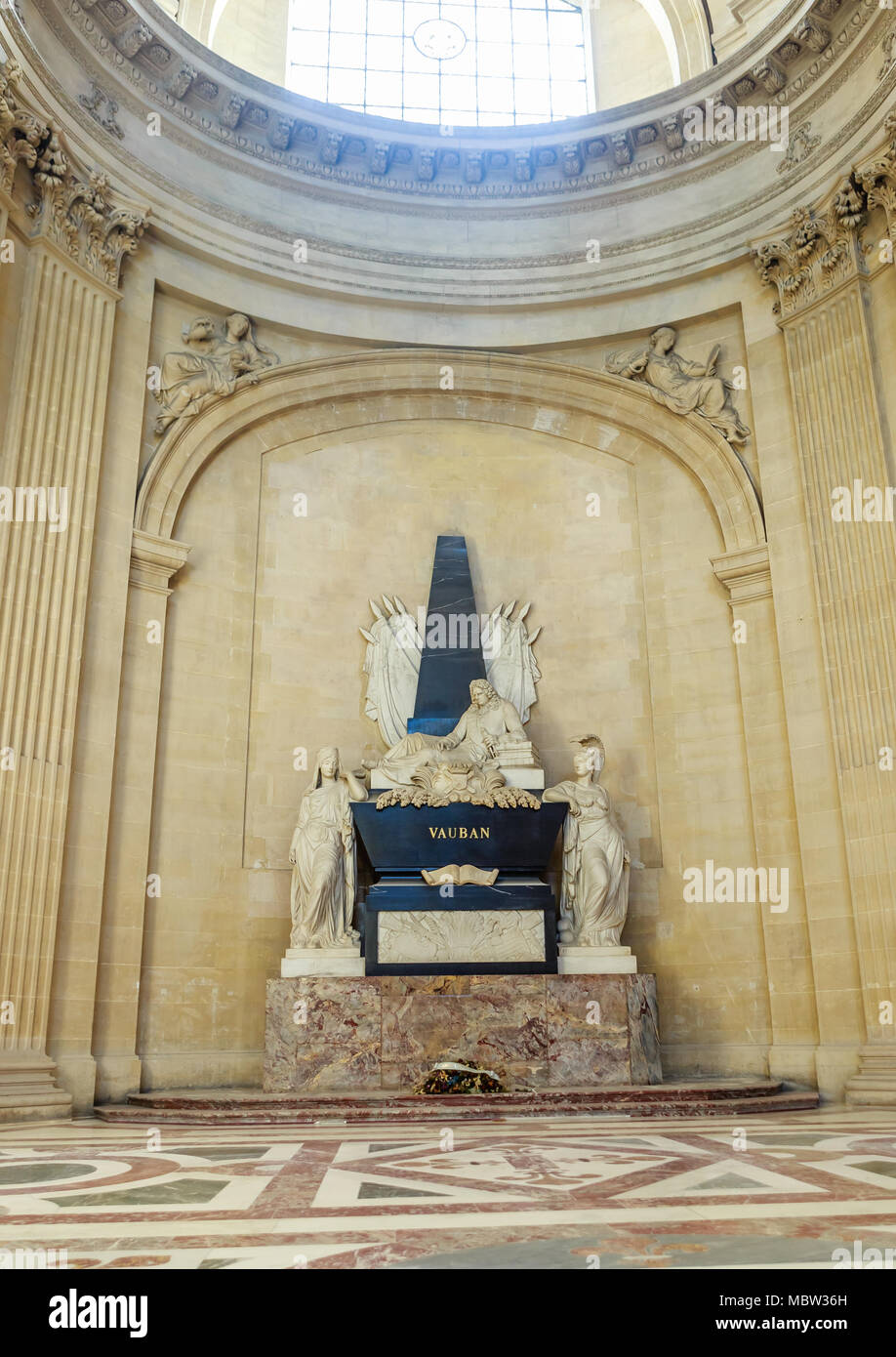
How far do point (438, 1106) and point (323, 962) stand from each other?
2.98 meters

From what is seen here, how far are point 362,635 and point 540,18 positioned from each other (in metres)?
11.7

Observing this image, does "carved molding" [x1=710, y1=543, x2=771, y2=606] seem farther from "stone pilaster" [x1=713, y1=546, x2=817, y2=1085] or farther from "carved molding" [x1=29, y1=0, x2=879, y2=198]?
"carved molding" [x1=29, y1=0, x2=879, y2=198]

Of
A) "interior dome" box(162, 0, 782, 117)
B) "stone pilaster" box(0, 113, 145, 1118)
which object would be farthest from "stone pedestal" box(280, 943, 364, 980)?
"interior dome" box(162, 0, 782, 117)

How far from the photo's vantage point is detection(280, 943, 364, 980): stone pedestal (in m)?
11.3

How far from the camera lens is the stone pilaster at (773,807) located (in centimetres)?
1211

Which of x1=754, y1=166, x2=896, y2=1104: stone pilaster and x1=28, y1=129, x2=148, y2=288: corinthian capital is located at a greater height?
x1=28, y1=129, x2=148, y2=288: corinthian capital

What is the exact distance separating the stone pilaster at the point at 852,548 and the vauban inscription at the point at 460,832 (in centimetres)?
395

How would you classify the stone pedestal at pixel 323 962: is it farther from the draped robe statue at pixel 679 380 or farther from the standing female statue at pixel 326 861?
the draped robe statue at pixel 679 380

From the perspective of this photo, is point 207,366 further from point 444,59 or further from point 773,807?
point 773,807

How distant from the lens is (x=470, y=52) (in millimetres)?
18234

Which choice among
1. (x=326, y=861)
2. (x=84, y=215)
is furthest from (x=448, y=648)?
(x=84, y=215)

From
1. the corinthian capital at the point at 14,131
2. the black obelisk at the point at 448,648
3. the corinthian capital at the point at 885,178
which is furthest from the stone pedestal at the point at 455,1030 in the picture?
the corinthian capital at the point at 885,178

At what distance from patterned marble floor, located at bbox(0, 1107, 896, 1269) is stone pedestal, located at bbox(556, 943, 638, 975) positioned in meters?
3.81

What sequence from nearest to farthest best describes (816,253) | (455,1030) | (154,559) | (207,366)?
(455,1030)
(154,559)
(816,253)
(207,366)
